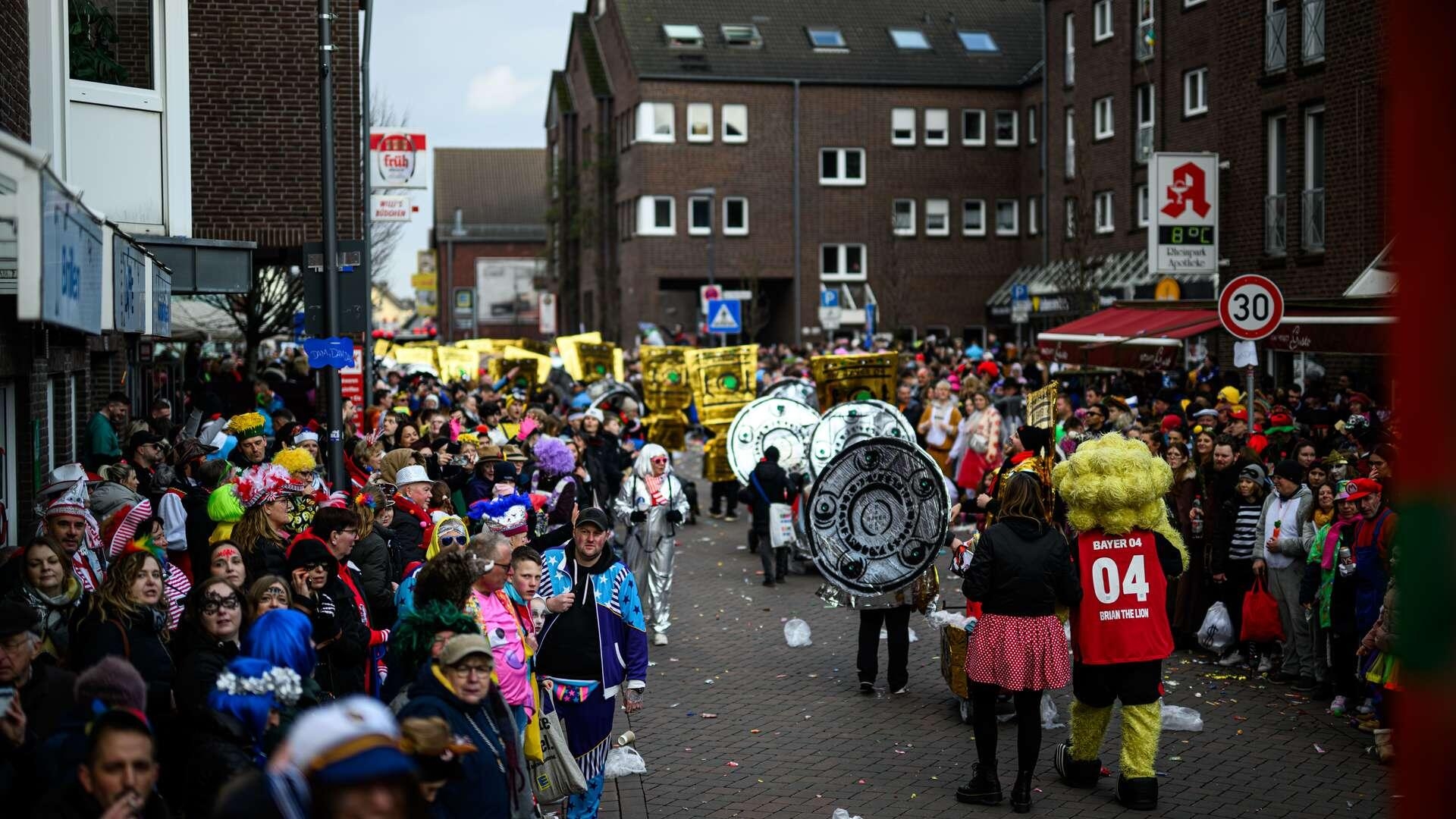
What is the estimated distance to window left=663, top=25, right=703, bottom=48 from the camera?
54375 mm

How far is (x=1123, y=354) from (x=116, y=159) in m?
14.6

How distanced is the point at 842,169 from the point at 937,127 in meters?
3.79

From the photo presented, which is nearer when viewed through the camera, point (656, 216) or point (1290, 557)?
point (1290, 557)

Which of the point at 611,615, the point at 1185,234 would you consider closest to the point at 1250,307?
the point at 1185,234

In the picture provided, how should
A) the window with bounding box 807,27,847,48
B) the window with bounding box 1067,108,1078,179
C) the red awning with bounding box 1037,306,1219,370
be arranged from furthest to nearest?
1. the window with bounding box 807,27,847,48
2. the window with bounding box 1067,108,1078,179
3. the red awning with bounding box 1037,306,1219,370

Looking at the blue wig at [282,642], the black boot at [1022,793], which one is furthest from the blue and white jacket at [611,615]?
the black boot at [1022,793]

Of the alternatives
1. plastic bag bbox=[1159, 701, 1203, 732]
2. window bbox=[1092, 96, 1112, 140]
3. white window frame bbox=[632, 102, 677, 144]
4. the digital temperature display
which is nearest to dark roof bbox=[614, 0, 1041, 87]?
white window frame bbox=[632, 102, 677, 144]

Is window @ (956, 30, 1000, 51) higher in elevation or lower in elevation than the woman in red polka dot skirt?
higher

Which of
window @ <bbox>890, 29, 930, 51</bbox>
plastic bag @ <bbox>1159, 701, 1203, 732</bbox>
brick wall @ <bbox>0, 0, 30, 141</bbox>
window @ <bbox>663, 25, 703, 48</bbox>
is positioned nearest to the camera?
plastic bag @ <bbox>1159, 701, 1203, 732</bbox>

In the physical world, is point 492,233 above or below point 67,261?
above

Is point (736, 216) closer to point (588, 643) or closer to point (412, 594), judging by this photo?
point (588, 643)

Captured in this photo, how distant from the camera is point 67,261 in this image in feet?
17.5

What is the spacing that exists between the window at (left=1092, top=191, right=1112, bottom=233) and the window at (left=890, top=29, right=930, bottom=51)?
14.8 m

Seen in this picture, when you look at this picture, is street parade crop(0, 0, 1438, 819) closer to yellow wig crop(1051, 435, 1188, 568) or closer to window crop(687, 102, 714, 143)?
yellow wig crop(1051, 435, 1188, 568)
